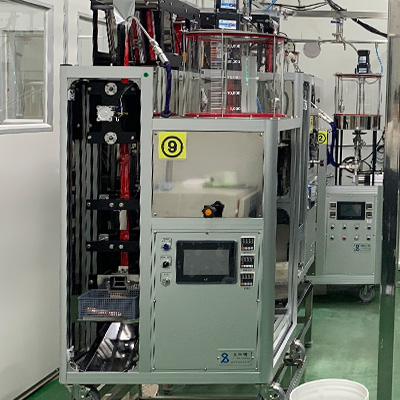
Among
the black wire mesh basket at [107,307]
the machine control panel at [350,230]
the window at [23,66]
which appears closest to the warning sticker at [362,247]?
the machine control panel at [350,230]

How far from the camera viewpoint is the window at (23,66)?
3289 mm

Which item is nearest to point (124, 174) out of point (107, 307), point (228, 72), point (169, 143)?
point (169, 143)

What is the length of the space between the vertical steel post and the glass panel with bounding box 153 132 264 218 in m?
1.02

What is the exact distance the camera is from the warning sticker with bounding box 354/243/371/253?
5.26 metres

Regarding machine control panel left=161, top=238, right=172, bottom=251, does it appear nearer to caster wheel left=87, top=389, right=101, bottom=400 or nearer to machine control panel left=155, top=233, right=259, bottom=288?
machine control panel left=155, top=233, right=259, bottom=288

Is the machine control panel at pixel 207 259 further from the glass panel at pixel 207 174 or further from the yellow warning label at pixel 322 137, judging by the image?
the yellow warning label at pixel 322 137

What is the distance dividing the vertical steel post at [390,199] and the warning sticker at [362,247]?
12.3ft

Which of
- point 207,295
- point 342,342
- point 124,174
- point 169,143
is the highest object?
point 169,143

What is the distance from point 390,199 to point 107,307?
4.52 ft

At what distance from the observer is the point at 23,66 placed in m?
3.46

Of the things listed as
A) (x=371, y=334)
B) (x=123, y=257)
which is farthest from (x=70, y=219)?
(x=371, y=334)

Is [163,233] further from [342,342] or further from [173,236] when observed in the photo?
[342,342]

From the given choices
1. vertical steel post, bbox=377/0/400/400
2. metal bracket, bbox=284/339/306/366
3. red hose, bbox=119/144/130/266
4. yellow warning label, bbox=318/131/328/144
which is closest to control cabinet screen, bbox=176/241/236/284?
red hose, bbox=119/144/130/266

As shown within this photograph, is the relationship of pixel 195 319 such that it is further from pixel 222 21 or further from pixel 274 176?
pixel 222 21
